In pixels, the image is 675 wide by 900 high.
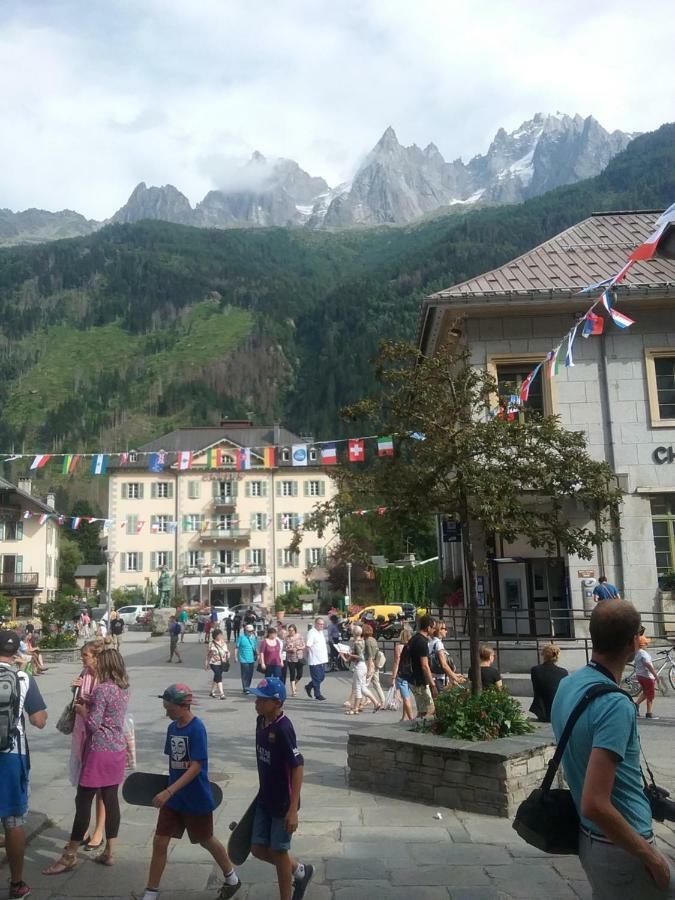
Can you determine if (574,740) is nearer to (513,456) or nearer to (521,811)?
(521,811)

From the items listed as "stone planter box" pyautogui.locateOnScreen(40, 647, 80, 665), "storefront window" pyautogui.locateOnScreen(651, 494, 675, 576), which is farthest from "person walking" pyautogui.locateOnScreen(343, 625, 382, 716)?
"stone planter box" pyautogui.locateOnScreen(40, 647, 80, 665)

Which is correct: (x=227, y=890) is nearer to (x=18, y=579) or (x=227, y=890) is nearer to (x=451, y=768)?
(x=451, y=768)

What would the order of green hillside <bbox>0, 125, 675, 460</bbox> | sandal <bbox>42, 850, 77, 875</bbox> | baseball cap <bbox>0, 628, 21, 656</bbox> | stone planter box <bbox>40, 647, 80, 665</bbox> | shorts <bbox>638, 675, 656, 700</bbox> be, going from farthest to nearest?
green hillside <bbox>0, 125, 675, 460</bbox>, stone planter box <bbox>40, 647, 80, 665</bbox>, shorts <bbox>638, 675, 656, 700</bbox>, sandal <bbox>42, 850, 77, 875</bbox>, baseball cap <bbox>0, 628, 21, 656</bbox>

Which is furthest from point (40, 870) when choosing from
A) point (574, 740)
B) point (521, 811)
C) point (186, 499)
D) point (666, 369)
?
point (186, 499)

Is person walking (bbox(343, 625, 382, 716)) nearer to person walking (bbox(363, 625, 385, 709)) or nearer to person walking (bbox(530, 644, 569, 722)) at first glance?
person walking (bbox(363, 625, 385, 709))

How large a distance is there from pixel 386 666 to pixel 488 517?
10905mm

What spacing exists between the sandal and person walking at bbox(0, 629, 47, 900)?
37 centimetres

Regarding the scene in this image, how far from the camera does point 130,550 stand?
7025 centimetres

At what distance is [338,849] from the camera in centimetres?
636

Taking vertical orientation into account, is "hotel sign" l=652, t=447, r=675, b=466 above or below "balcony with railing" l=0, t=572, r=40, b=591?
above

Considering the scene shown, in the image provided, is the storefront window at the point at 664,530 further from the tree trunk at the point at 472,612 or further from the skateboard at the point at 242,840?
the skateboard at the point at 242,840

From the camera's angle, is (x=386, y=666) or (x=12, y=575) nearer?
(x=386, y=666)

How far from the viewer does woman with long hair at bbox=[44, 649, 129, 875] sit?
5.99 meters

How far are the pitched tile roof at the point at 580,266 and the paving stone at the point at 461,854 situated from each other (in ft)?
45.1
